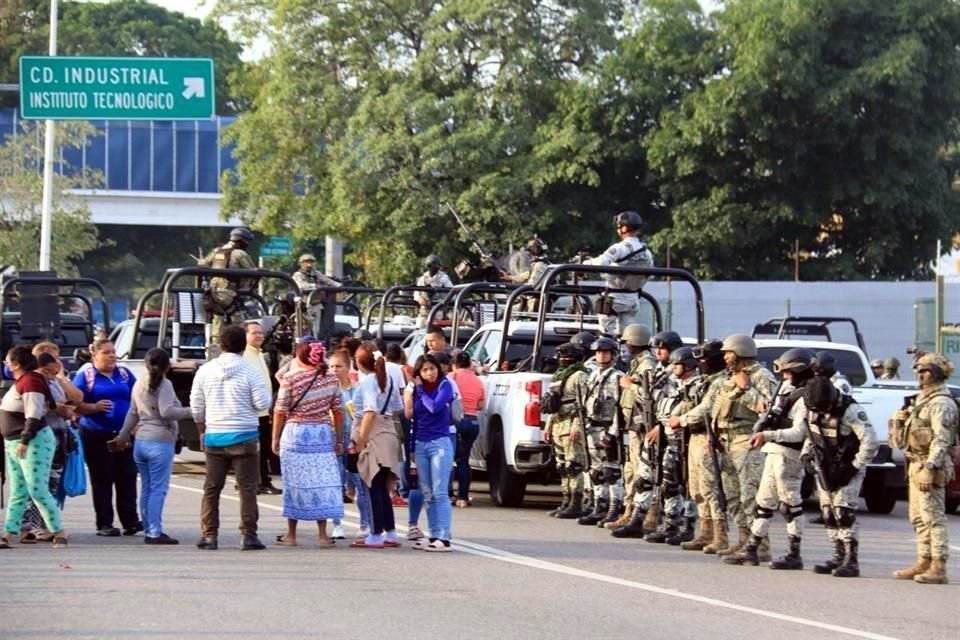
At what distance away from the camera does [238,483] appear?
548 inches

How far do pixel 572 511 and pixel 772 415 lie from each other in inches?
172

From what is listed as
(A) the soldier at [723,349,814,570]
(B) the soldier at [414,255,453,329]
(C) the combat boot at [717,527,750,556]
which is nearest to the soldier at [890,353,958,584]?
(A) the soldier at [723,349,814,570]

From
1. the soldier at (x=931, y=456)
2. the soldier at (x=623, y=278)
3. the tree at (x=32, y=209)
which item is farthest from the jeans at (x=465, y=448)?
the tree at (x=32, y=209)

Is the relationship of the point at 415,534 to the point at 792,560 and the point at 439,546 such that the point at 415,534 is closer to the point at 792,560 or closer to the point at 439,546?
the point at 439,546

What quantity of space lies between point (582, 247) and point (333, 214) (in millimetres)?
5270

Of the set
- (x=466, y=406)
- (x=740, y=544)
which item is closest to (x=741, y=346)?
(x=740, y=544)

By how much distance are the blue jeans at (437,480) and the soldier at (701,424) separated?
5.76 ft

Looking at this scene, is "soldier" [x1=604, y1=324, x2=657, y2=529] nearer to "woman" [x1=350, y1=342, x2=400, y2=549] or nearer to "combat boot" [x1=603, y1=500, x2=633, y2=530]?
"combat boot" [x1=603, y1=500, x2=633, y2=530]

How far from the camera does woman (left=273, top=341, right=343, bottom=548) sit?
45.9 feet

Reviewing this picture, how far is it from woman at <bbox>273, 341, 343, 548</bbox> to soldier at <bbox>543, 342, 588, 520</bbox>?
297 cm

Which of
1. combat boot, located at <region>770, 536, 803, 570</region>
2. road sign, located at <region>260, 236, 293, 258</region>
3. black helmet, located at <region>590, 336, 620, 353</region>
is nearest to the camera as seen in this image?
combat boot, located at <region>770, 536, 803, 570</region>

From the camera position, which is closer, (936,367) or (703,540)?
(936,367)

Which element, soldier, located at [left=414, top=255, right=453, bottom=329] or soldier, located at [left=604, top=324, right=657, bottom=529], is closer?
soldier, located at [left=604, top=324, right=657, bottom=529]

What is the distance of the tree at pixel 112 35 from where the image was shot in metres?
72.7
